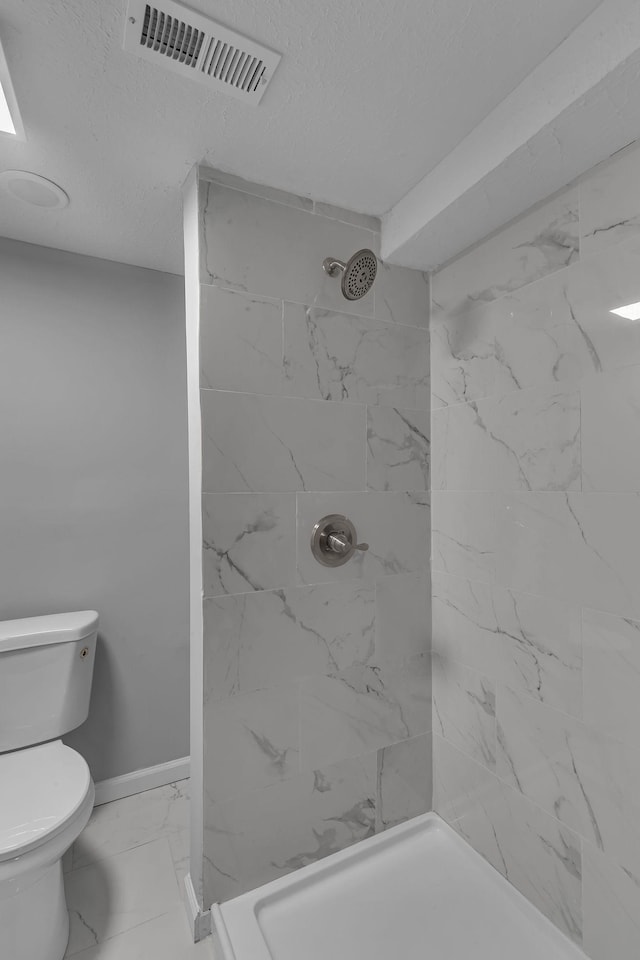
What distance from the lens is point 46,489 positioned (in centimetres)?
171

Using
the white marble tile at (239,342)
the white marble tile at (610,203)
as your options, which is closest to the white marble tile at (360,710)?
the white marble tile at (239,342)

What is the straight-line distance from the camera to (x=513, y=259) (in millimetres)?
1354

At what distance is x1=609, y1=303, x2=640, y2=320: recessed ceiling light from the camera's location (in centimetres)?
105

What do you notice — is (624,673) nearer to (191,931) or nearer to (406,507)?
(406,507)

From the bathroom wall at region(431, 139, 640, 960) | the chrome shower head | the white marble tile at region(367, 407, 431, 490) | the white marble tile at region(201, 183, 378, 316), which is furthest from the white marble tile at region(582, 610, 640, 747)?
the white marble tile at region(201, 183, 378, 316)

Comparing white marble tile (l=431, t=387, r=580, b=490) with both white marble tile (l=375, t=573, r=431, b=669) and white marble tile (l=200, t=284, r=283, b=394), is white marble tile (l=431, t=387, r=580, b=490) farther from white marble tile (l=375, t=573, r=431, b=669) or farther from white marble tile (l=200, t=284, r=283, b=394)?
white marble tile (l=200, t=284, r=283, b=394)

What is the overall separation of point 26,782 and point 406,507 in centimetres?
139

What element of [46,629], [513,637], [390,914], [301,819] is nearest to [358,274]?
[513,637]

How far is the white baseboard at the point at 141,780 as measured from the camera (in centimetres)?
181

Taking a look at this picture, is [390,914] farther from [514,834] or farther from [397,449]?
→ [397,449]

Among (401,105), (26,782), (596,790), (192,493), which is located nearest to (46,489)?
(192,493)

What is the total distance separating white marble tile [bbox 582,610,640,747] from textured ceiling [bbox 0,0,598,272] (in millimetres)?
1270

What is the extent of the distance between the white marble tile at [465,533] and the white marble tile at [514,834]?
2.00ft

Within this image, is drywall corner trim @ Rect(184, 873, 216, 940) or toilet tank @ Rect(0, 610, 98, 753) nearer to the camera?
drywall corner trim @ Rect(184, 873, 216, 940)
